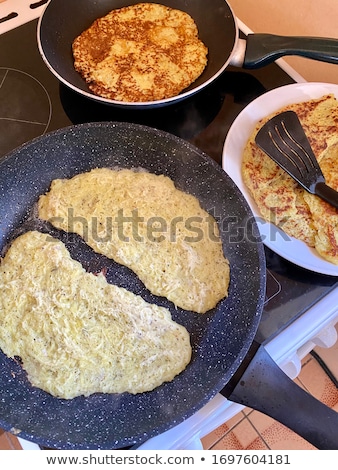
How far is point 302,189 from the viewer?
Result: 1040mm

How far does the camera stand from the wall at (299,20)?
128 centimetres

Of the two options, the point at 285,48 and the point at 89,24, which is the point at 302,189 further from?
the point at 89,24

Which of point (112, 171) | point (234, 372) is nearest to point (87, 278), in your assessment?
point (112, 171)

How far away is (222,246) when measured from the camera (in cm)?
105

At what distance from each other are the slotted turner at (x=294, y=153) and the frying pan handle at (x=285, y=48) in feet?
0.65

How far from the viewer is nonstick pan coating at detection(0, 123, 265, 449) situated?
0.86 metres

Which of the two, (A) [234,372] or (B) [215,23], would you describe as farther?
(B) [215,23]

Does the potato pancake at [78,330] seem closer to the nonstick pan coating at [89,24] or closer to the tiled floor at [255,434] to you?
the nonstick pan coating at [89,24]

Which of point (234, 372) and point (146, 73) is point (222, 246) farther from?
point (146, 73)

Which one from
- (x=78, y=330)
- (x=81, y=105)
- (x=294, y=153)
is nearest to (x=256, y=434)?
(x=78, y=330)

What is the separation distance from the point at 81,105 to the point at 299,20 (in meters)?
0.69

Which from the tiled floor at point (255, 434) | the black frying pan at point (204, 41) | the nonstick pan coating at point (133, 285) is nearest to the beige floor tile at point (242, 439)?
the tiled floor at point (255, 434)

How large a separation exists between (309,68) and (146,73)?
0.54 meters

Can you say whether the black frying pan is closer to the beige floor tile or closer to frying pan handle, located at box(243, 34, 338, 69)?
frying pan handle, located at box(243, 34, 338, 69)
